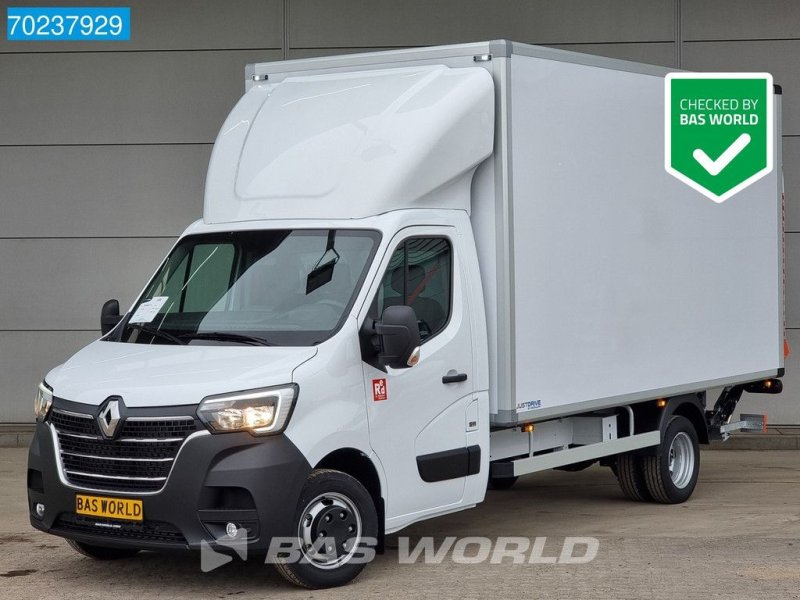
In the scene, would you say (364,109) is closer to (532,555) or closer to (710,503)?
(532,555)

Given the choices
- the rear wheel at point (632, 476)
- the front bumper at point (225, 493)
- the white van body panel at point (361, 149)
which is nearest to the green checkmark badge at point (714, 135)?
the rear wheel at point (632, 476)

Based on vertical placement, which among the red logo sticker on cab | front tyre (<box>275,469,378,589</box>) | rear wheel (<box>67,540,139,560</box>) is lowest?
rear wheel (<box>67,540,139,560</box>)

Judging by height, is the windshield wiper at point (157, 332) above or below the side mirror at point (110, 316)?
below

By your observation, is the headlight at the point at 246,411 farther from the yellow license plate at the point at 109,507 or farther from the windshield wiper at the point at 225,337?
the yellow license plate at the point at 109,507

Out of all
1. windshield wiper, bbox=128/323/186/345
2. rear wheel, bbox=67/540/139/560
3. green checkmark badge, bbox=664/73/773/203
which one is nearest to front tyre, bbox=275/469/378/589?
windshield wiper, bbox=128/323/186/345

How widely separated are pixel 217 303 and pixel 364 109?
5.38 ft

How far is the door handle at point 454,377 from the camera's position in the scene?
8727mm

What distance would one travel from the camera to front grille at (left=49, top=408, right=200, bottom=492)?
305 inches

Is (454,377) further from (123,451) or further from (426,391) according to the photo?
(123,451)

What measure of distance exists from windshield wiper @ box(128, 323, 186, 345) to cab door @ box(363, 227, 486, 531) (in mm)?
1239

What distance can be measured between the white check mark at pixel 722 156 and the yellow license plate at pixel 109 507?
5801 millimetres

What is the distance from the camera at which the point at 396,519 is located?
28.0 feet

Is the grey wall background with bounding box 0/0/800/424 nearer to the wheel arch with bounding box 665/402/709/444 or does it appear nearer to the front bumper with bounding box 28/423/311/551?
the wheel arch with bounding box 665/402/709/444

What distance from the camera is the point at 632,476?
447 inches
